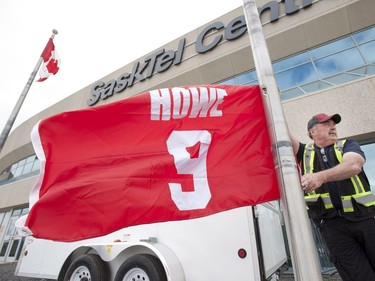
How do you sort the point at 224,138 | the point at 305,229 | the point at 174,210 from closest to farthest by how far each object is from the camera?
1. the point at 305,229
2. the point at 174,210
3. the point at 224,138

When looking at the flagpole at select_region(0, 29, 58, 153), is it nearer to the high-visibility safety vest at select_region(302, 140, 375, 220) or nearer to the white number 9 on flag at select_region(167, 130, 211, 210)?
the white number 9 on flag at select_region(167, 130, 211, 210)

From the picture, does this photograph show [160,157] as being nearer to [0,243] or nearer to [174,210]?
[174,210]

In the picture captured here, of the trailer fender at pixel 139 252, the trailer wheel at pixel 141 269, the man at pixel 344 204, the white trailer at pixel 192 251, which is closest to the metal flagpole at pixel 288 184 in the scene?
the man at pixel 344 204

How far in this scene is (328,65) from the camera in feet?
29.3

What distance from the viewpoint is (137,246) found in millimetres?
3941

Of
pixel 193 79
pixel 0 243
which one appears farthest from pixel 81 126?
pixel 0 243

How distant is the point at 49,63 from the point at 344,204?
10.6 m

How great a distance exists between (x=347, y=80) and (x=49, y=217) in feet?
30.9

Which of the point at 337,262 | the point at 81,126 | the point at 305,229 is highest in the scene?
the point at 81,126

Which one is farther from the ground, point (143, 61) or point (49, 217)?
point (143, 61)

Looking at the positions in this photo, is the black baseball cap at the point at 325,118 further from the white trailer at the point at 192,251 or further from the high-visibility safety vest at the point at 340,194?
the white trailer at the point at 192,251

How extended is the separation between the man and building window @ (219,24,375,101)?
7.20m

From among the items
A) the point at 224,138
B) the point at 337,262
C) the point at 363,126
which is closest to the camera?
the point at 337,262

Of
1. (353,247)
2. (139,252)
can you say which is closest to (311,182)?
(353,247)
